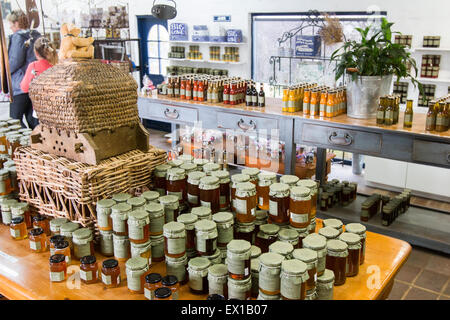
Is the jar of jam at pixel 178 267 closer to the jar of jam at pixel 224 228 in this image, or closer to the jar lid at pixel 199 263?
the jar lid at pixel 199 263

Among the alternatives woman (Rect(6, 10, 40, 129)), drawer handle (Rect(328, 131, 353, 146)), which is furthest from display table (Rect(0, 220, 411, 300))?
woman (Rect(6, 10, 40, 129))

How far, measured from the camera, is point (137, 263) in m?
1.74

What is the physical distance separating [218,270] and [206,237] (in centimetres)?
15

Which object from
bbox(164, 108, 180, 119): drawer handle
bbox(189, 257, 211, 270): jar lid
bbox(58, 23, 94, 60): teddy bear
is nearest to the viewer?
bbox(189, 257, 211, 270): jar lid

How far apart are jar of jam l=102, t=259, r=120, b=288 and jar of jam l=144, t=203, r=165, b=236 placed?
0.21 metres

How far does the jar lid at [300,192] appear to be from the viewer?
1.89 metres

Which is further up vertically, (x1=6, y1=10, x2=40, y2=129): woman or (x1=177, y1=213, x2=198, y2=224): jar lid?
(x1=6, y1=10, x2=40, y2=129): woman

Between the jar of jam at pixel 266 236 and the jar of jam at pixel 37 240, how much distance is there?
3.27 ft

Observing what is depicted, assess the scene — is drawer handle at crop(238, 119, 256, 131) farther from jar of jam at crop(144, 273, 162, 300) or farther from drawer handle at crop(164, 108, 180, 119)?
jar of jam at crop(144, 273, 162, 300)

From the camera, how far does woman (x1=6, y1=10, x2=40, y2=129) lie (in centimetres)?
533

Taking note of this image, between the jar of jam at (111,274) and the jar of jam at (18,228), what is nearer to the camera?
the jar of jam at (111,274)

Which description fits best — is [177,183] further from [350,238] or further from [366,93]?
[366,93]

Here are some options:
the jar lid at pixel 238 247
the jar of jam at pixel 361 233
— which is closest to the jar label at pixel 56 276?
the jar lid at pixel 238 247
